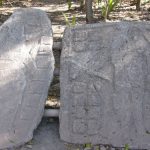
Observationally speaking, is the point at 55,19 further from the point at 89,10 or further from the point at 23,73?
the point at 23,73

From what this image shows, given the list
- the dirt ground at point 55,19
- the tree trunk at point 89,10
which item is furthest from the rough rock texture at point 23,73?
the tree trunk at point 89,10

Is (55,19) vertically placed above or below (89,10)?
below

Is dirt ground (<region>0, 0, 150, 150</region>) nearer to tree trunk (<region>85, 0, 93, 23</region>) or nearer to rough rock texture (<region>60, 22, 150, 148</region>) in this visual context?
rough rock texture (<region>60, 22, 150, 148</region>)

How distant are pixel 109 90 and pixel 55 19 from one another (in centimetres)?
241

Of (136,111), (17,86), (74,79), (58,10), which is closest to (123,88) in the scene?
(136,111)

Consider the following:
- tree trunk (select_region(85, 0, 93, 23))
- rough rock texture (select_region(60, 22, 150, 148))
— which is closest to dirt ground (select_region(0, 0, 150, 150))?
rough rock texture (select_region(60, 22, 150, 148))

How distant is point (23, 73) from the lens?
253cm

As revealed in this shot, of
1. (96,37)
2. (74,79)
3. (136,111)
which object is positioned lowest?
(136,111)

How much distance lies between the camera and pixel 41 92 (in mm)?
2467

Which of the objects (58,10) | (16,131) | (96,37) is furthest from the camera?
(58,10)

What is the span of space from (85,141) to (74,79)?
1.28 feet

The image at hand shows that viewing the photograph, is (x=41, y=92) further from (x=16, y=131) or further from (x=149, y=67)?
(x=149, y=67)

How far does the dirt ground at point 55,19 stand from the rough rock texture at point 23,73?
0.41 ft

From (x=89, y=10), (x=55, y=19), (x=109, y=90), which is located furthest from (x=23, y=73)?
(x=55, y=19)
